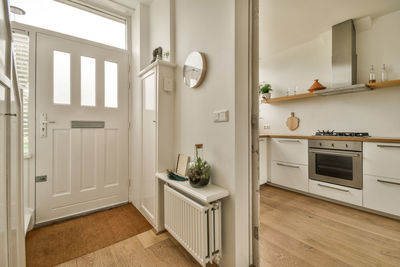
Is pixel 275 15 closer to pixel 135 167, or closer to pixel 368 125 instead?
Result: pixel 368 125

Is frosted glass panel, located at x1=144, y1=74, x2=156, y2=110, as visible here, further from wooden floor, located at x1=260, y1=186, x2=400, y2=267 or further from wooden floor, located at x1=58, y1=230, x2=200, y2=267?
Answer: wooden floor, located at x1=260, y1=186, x2=400, y2=267

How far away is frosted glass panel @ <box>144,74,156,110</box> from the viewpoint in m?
1.98

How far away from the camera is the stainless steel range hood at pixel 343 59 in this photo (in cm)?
271

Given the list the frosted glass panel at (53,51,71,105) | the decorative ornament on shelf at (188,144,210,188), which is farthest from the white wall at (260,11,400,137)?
the frosted glass panel at (53,51,71,105)

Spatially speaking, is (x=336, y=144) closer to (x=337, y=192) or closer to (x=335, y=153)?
(x=335, y=153)

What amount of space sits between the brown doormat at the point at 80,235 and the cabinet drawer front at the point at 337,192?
2536 millimetres

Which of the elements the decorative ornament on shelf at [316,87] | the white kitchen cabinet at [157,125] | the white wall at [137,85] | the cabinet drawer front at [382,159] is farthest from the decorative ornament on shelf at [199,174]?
the decorative ornament on shelf at [316,87]

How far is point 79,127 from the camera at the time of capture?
7.46 ft

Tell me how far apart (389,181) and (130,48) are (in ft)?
12.9

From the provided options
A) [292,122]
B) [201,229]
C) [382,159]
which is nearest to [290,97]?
[292,122]

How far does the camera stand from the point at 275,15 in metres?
2.53

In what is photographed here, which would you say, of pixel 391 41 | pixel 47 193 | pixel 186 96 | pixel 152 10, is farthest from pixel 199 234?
pixel 391 41

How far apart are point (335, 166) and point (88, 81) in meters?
3.73

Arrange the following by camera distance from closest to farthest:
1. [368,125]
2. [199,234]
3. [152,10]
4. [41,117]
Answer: [199,234] < [41,117] < [152,10] < [368,125]
